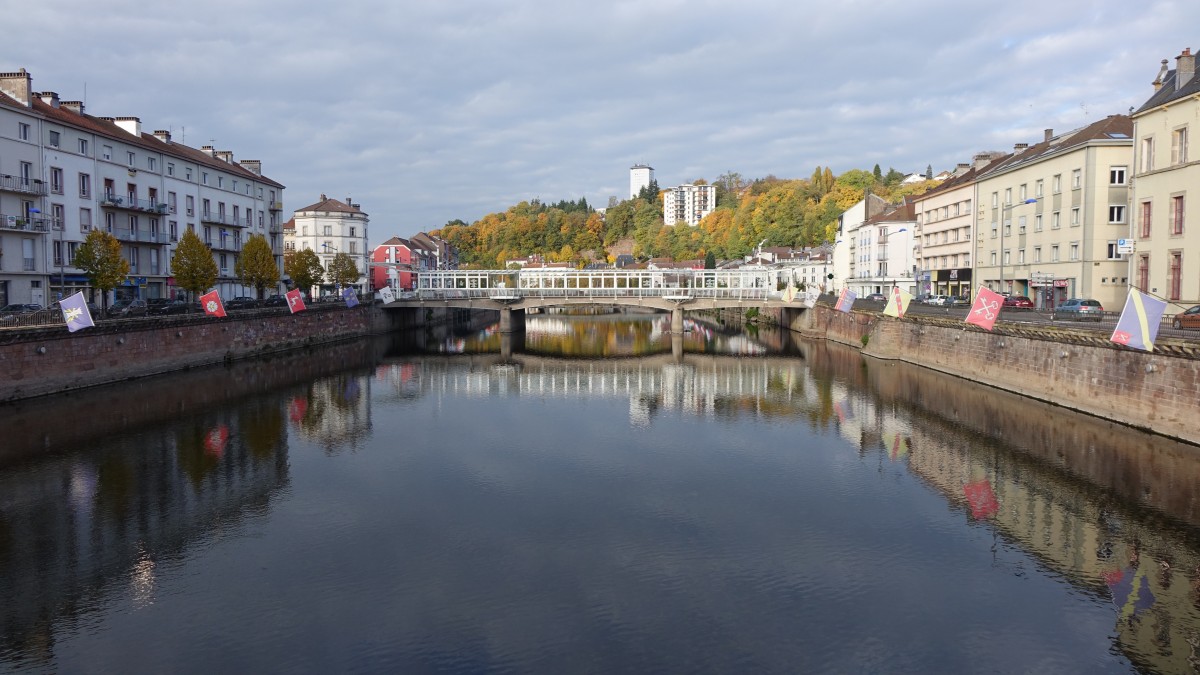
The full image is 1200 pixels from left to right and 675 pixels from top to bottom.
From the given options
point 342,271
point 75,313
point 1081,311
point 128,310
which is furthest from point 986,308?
point 342,271

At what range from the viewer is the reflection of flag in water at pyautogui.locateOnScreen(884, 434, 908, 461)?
1001 inches

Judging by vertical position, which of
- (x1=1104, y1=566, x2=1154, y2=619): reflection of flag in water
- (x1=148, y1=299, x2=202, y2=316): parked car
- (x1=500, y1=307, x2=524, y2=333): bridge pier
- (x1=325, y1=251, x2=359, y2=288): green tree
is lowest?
(x1=1104, y1=566, x2=1154, y2=619): reflection of flag in water

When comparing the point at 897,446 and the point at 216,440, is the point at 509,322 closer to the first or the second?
the point at 216,440

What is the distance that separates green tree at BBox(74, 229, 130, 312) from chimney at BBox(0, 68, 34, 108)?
811 centimetres

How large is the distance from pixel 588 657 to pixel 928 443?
60.1 feet

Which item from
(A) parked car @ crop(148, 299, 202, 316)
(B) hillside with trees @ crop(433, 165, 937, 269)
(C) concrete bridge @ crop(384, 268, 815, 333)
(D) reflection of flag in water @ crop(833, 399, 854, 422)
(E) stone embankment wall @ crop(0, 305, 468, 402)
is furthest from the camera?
(B) hillside with trees @ crop(433, 165, 937, 269)

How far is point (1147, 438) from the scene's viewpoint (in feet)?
78.5

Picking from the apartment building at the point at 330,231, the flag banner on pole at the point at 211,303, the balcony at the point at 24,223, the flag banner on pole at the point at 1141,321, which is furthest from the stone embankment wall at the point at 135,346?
the flag banner on pole at the point at 1141,321

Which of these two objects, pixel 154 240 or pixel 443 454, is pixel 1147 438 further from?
pixel 154 240

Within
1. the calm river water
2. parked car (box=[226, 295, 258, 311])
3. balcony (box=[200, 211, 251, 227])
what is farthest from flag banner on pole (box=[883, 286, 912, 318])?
balcony (box=[200, 211, 251, 227])

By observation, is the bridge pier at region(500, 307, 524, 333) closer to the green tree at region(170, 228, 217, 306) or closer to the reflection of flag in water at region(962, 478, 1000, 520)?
the green tree at region(170, 228, 217, 306)

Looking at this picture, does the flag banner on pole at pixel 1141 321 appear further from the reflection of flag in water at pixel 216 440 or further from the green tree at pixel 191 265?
the green tree at pixel 191 265

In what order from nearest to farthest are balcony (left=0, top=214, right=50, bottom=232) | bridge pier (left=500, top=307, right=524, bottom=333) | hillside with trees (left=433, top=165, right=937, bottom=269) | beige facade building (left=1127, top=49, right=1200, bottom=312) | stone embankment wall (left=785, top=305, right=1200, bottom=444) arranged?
stone embankment wall (left=785, top=305, right=1200, bottom=444) → beige facade building (left=1127, top=49, right=1200, bottom=312) → balcony (left=0, top=214, right=50, bottom=232) → bridge pier (left=500, top=307, right=524, bottom=333) → hillside with trees (left=433, top=165, right=937, bottom=269)

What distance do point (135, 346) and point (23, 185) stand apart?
14.2 meters
